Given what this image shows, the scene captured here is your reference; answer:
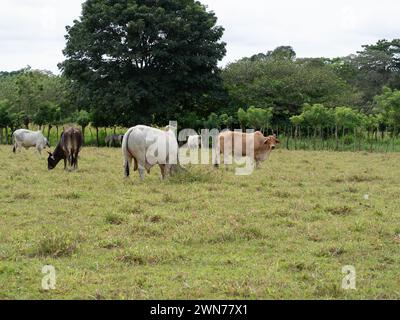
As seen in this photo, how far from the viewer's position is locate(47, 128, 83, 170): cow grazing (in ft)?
56.1

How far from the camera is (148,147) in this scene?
46.4ft

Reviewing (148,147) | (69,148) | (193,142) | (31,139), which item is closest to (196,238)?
(148,147)

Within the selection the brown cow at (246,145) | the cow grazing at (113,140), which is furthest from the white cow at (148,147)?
the cow grazing at (113,140)

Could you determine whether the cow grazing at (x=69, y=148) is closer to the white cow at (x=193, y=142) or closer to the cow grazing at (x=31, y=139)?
the cow grazing at (x=31, y=139)

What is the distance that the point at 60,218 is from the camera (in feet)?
30.8

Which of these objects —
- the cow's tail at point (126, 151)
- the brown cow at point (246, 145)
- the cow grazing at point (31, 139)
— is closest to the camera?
the cow's tail at point (126, 151)

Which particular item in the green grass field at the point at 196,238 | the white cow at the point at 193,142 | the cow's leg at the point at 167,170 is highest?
the white cow at the point at 193,142

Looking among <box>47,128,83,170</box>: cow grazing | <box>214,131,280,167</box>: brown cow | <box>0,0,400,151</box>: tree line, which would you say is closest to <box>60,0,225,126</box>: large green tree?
<box>0,0,400,151</box>: tree line

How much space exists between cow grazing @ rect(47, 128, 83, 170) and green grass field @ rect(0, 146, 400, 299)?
324 cm

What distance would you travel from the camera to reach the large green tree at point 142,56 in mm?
31422

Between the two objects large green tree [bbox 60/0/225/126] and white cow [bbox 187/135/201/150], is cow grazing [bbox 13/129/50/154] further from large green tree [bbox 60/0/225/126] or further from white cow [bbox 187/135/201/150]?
white cow [bbox 187/135/201/150]

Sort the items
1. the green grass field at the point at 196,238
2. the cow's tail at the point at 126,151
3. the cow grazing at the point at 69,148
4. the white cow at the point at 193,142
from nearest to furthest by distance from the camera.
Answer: the green grass field at the point at 196,238, the cow's tail at the point at 126,151, the cow grazing at the point at 69,148, the white cow at the point at 193,142

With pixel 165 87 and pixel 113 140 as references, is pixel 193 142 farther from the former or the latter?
pixel 113 140

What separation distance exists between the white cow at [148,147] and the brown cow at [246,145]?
5.27 meters
